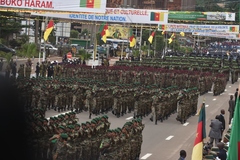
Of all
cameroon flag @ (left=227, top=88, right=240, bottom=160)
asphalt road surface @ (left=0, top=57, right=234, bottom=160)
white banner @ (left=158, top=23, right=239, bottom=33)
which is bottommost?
asphalt road surface @ (left=0, top=57, right=234, bottom=160)

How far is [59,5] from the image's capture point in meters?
32.9

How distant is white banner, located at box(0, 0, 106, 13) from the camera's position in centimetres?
3228

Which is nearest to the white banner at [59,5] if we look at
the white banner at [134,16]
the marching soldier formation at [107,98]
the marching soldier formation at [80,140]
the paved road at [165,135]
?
the white banner at [134,16]

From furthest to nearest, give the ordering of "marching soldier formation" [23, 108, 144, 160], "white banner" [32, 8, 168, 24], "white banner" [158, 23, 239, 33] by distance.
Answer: "white banner" [158, 23, 239, 33] < "white banner" [32, 8, 168, 24] < "marching soldier formation" [23, 108, 144, 160]

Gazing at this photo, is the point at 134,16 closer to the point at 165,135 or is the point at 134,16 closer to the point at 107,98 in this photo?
the point at 107,98

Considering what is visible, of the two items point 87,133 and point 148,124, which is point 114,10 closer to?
point 148,124

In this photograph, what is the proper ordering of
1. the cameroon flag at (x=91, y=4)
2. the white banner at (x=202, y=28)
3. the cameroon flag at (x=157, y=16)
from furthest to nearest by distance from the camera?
the white banner at (x=202, y=28) < the cameroon flag at (x=157, y=16) < the cameroon flag at (x=91, y=4)

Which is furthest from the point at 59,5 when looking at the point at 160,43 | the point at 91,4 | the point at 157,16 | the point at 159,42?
the point at 160,43

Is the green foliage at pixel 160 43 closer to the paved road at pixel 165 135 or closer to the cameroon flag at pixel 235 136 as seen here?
the paved road at pixel 165 135

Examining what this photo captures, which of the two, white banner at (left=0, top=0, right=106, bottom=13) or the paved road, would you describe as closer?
the paved road

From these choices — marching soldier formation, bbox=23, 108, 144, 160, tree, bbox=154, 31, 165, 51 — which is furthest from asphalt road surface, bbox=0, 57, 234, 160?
tree, bbox=154, 31, 165, 51

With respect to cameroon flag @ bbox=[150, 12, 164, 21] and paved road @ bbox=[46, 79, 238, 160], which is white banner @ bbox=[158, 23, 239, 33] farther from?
paved road @ bbox=[46, 79, 238, 160]

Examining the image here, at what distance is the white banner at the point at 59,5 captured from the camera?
32281mm

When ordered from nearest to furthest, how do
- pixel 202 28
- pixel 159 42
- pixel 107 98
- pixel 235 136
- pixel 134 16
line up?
pixel 235 136 → pixel 107 98 → pixel 134 16 → pixel 202 28 → pixel 159 42
